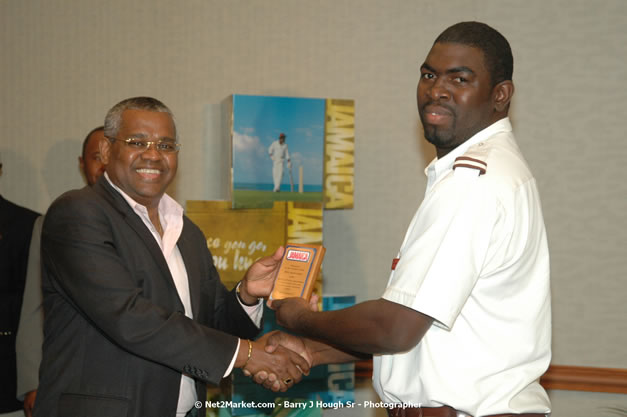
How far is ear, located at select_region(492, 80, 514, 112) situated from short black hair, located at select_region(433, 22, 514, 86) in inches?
0.6

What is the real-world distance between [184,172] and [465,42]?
8.85 ft

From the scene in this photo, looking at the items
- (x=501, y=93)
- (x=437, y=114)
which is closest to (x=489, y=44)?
(x=501, y=93)

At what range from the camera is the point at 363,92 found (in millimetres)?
4207

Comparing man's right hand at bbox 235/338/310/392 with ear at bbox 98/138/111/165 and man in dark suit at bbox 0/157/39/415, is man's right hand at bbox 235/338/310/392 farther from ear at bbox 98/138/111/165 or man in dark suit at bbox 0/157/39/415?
man in dark suit at bbox 0/157/39/415

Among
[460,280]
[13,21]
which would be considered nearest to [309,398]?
[460,280]

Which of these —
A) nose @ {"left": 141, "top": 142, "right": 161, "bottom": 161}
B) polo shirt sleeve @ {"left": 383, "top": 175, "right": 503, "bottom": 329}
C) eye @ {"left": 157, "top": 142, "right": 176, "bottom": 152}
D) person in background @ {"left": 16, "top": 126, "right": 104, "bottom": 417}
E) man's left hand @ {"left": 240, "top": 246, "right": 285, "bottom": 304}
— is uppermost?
eye @ {"left": 157, "top": 142, "right": 176, "bottom": 152}

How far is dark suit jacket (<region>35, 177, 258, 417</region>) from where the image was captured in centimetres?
217

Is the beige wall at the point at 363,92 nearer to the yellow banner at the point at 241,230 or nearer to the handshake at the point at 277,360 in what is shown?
the yellow banner at the point at 241,230

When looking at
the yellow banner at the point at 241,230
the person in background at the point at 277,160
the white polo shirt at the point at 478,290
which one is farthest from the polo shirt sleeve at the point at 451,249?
the person in background at the point at 277,160

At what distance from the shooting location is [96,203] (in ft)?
7.59

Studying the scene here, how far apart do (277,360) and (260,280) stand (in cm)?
38

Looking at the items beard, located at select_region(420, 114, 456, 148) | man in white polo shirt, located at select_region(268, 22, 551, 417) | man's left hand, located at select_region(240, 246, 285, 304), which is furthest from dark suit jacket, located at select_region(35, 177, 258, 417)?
beard, located at select_region(420, 114, 456, 148)

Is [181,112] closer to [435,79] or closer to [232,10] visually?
[232,10]

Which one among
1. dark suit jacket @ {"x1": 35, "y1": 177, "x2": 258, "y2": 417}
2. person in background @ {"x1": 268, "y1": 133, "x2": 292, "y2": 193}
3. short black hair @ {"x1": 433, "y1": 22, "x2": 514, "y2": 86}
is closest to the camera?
short black hair @ {"x1": 433, "y1": 22, "x2": 514, "y2": 86}
